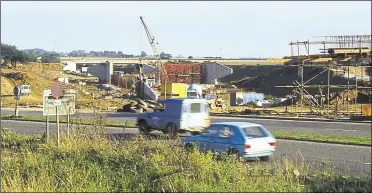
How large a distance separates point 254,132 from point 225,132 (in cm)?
83

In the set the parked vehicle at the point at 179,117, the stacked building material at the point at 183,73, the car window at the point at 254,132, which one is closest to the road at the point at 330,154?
the car window at the point at 254,132

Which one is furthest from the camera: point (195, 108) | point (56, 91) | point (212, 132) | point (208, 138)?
point (195, 108)

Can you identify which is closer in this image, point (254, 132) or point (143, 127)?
point (254, 132)

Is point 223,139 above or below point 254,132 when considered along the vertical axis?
below

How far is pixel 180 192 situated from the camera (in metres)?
9.07

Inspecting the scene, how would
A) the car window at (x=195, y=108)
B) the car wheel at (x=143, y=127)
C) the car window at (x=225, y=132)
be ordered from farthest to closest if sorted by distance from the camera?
the car wheel at (x=143, y=127)
the car window at (x=195, y=108)
the car window at (x=225, y=132)

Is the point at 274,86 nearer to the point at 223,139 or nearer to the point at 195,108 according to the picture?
the point at 195,108

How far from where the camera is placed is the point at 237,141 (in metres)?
15.0

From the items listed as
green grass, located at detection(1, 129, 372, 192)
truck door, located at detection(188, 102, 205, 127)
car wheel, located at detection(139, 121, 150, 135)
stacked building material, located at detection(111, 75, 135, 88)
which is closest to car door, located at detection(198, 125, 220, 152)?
green grass, located at detection(1, 129, 372, 192)

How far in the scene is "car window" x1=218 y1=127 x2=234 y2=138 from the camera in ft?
50.3

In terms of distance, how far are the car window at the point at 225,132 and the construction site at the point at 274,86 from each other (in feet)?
25.1

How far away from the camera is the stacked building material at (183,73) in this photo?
256ft

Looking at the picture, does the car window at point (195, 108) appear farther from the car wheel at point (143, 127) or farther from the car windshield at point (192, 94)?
the car windshield at point (192, 94)

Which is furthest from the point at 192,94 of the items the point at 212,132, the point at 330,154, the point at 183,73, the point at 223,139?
the point at 223,139
